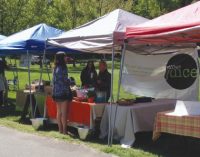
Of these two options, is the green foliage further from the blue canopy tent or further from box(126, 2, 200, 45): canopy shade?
box(126, 2, 200, 45): canopy shade

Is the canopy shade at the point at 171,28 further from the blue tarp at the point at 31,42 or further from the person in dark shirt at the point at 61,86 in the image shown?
the blue tarp at the point at 31,42

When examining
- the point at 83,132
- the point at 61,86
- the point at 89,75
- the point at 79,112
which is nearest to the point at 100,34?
the point at 61,86

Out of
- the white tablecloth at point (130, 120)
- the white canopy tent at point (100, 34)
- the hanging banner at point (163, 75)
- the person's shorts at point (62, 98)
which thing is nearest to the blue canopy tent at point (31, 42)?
the white canopy tent at point (100, 34)

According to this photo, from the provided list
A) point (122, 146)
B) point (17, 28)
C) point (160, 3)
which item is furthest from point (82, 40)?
point (160, 3)

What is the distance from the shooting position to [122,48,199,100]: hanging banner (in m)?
11.9

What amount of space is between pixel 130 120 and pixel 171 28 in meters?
2.62

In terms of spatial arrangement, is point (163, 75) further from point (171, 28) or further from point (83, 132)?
point (171, 28)

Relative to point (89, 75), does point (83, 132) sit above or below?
below

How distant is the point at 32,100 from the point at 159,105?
4.30 meters

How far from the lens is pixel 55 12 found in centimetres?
5884

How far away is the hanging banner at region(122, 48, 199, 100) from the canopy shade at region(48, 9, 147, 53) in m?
1.39

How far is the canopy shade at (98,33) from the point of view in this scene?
1001cm

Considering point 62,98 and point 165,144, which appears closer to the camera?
point 165,144

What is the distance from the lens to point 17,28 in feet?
175
